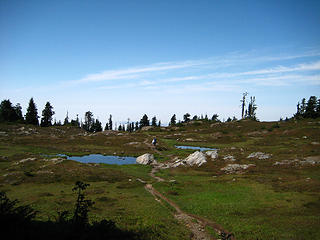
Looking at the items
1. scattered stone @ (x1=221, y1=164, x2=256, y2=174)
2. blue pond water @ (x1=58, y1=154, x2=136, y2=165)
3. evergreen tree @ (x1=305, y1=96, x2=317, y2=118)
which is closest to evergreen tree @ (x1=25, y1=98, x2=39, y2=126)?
blue pond water @ (x1=58, y1=154, x2=136, y2=165)

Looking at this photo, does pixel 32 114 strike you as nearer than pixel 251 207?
No

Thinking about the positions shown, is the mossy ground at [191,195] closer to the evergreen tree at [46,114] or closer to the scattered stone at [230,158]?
the scattered stone at [230,158]

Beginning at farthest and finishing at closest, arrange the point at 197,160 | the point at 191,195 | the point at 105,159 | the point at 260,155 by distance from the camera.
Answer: the point at 105,159 < the point at 260,155 < the point at 197,160 < the point at 191,195

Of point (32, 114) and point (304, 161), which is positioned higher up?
point (32, 114)

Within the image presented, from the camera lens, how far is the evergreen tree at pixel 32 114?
16375cm

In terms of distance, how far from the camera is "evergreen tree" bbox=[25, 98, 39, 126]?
164 m

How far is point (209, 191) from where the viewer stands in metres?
35.2

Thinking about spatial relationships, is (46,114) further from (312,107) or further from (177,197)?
(312,107)

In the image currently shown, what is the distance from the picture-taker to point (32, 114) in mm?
166875

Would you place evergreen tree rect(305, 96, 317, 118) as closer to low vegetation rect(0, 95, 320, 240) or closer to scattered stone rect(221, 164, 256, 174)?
low vegetation rect(0, 95, 320, 240)

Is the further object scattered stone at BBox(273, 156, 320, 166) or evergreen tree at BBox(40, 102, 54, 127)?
evergreen tree at BBox(40, 102, 54, 127)

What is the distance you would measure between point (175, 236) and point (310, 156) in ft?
166

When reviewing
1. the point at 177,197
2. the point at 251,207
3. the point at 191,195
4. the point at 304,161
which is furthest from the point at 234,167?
the point at 177,197

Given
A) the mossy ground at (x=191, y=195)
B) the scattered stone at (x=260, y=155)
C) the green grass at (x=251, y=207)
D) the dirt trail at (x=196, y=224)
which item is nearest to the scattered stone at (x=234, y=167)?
the mossy ground at (x=191, y=195)
